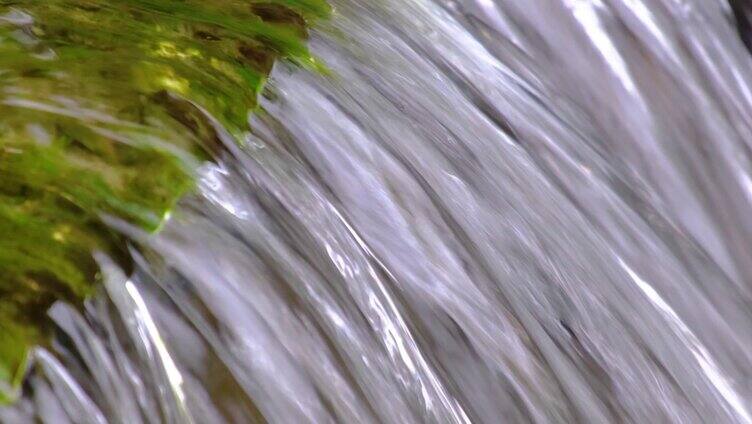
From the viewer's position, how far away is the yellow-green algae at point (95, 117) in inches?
47.2

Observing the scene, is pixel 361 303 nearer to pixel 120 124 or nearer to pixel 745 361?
pixel 120 124

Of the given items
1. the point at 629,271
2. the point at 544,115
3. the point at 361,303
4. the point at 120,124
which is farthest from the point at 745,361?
the point at 120,124

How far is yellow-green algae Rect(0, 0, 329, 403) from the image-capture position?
3.93 ft

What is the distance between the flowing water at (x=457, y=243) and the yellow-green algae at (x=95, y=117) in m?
0.03

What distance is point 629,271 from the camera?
4.62 feet

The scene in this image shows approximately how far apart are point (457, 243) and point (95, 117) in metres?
0.47

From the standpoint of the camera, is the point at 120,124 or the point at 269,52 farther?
the point at 269,52

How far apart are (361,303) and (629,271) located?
403 millimetres

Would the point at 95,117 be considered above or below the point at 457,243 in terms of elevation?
below

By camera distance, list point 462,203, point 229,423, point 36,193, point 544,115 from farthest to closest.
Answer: point 544,115 → point 462,203 → point 36,193 → point 229,423

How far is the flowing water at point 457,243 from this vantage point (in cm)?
116

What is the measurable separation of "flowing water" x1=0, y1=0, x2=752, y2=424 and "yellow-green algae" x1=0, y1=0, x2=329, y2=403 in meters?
0.03

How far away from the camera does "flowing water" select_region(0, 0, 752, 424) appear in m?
1.16

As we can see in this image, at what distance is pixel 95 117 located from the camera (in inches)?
49.8
